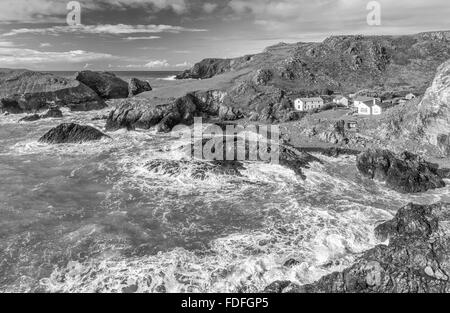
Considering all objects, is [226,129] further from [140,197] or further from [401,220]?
[401,220]

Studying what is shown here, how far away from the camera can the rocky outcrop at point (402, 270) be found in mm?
19906

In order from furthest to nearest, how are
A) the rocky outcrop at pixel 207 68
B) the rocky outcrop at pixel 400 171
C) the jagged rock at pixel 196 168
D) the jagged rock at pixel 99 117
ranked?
the rocky outcrop at pixel 207 68, the jagged rock at pixel 99 117, the jagged rock at pixel 196 168, the rocky outcrop at pixel 400 171

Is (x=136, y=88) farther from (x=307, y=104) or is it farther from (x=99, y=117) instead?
(x=307, y=104)

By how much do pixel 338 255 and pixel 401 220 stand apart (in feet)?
18.7

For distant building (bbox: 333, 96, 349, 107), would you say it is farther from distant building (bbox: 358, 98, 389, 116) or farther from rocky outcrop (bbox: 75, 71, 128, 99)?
rocky outcrop (bbox: 75, 71, 128, 99)

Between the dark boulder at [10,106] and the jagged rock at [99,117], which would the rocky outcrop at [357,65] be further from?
the dark boulder at [10,106]

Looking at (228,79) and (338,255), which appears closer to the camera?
(338,255)

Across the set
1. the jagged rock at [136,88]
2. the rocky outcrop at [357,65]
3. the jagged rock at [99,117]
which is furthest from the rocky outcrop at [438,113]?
the jagged rock at [136,88]

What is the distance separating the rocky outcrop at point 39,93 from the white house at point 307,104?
5189 cm

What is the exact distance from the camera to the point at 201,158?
157 ft

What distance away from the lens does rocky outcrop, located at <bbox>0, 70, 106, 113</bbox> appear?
9369cm

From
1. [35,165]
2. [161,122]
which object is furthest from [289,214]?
[161,122]

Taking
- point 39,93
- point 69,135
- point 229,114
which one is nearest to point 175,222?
point 69,135

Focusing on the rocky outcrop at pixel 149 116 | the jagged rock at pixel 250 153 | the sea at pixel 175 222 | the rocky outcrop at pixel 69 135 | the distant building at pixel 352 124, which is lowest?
the sea at pixel 175 222
